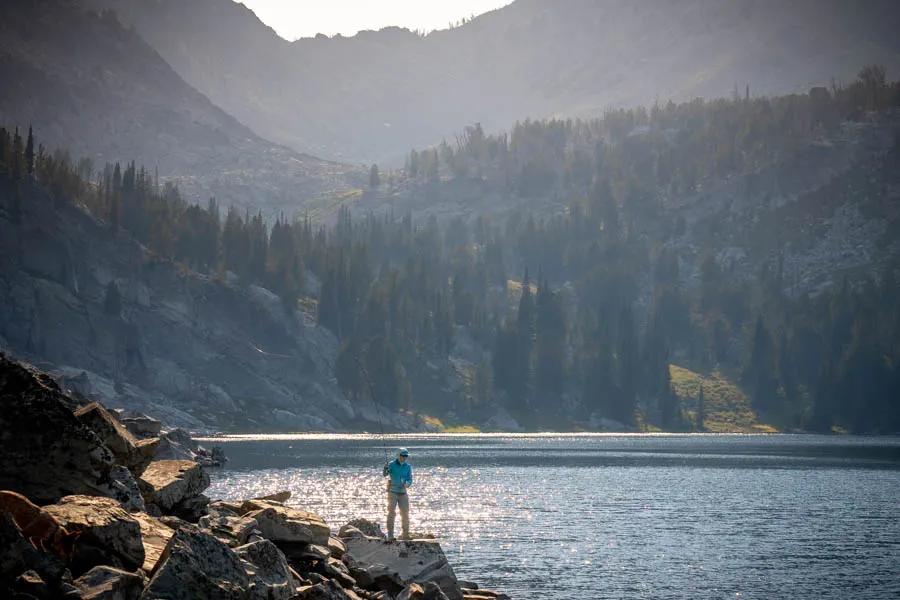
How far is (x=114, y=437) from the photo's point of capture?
102 ft

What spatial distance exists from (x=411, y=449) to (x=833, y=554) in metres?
114

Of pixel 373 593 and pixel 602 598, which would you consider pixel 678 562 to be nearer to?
pixel 602 598

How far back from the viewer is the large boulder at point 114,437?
3043 centimetres

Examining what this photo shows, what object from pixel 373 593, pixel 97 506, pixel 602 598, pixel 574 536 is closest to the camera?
pixel 97 506

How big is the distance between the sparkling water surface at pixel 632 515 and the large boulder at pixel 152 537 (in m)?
23.9

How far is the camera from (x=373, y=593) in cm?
3309

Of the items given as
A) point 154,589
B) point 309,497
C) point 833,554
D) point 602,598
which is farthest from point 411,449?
point 154,589

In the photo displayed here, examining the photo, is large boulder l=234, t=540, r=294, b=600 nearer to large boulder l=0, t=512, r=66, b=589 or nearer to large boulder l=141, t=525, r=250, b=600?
large boulder l=141, t=525, r=250, b=600

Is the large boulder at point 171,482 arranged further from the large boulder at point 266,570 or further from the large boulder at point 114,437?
the large boulder at point 266,570

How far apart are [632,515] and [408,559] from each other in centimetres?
4644

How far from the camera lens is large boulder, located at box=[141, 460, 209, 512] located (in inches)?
1276

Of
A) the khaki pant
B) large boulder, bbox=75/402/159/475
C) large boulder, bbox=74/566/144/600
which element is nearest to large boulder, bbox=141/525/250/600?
large boulder, bbox=74/566/144/600

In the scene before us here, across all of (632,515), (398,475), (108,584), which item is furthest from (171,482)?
(632,515)

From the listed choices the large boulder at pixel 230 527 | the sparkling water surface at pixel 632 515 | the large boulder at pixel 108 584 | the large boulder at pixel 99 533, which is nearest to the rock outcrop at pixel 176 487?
the large boulder at pixel 230 527
